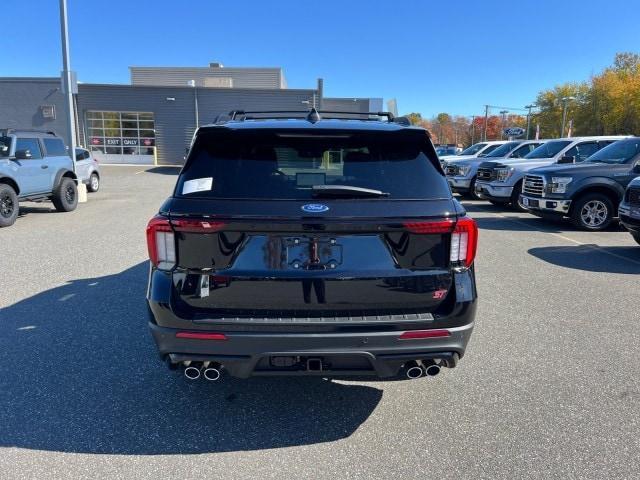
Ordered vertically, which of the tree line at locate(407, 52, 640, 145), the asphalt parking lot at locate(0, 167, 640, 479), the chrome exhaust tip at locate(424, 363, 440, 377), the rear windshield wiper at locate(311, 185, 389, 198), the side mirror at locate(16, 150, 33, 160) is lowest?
the asphalt parking lot at locate(0, 167, 640, 479)

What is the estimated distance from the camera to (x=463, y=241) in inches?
110

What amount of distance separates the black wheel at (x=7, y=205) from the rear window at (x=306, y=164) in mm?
9214

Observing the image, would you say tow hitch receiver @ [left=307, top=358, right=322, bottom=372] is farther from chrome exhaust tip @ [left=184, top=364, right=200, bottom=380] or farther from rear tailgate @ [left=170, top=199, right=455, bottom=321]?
chrome exhaust tip @ [left=184, top=364, right=200, bottom=380]

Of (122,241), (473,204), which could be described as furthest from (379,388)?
(473,204)

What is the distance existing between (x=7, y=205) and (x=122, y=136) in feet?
84.3

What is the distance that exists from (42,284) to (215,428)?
407 cm

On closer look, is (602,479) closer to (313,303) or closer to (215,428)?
(313,303)

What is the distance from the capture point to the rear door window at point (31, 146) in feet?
36.3

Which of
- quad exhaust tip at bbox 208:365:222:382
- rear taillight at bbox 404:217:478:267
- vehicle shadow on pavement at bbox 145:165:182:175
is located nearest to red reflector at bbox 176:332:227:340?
quad exhaust tip at bbox 208:365:222:382

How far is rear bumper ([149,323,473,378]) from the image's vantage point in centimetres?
264

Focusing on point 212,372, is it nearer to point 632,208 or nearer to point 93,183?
point 632,208

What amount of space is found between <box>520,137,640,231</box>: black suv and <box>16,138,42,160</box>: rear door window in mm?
11689

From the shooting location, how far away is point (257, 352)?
265cm

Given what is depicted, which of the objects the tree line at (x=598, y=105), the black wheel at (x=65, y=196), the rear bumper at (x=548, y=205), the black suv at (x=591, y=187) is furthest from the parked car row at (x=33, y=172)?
the tree line at (x=598, y=105)
